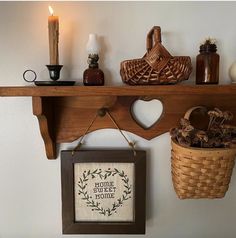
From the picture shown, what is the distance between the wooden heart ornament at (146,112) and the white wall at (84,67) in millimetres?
58

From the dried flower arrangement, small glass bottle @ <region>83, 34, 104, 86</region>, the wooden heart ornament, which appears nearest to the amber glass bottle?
small glass bottle @ <region>83, 34, 104, 86</region>

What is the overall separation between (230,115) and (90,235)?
2.03 feet

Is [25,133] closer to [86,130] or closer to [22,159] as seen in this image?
[22,159]

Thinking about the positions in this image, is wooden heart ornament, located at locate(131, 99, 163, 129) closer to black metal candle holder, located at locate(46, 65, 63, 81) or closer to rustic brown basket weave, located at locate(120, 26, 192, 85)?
rustic brown basket weave, located at locate(120, 26, 192, 85)

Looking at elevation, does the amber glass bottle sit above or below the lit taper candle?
below

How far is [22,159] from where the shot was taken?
99 centimetres

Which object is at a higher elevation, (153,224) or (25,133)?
(25,133)

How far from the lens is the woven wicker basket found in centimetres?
82

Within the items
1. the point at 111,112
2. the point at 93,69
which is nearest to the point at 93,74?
the point at 93,69

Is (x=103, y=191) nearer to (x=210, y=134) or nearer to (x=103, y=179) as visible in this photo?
(x=103, y=179)

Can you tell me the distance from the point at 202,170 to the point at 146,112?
0.86ft

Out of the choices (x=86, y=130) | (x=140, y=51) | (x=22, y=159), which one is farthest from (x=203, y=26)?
(x=22, y=159)

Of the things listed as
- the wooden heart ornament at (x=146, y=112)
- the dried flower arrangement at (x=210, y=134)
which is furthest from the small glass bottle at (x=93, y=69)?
the dried flower arrangement at (x=210, y=134)

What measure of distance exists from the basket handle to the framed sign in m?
0.34
